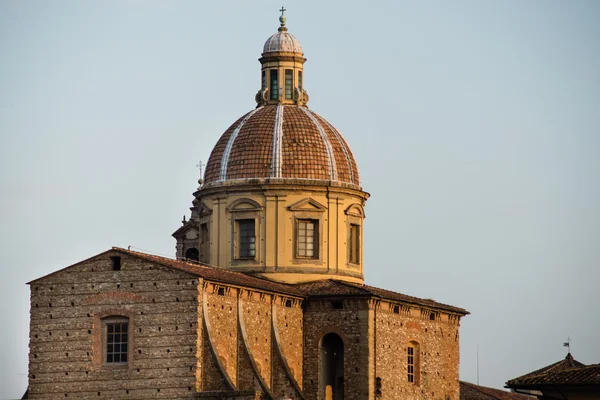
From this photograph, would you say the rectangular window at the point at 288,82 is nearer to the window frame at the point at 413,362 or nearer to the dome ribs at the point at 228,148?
the dome ribs at the point at 228,148

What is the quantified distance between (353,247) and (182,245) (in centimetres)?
873

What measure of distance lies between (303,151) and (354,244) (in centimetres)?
457

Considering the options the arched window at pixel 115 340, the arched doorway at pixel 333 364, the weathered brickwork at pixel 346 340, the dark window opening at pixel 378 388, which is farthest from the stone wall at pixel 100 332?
the dark window opening at pixel 378 388

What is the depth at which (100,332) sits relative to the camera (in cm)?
6316

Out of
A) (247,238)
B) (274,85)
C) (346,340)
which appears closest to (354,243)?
(247,238)

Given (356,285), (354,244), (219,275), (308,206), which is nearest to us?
(219,275)

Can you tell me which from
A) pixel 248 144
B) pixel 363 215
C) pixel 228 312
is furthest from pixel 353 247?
pixel 228 312

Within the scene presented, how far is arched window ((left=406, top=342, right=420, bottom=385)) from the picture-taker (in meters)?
72.8

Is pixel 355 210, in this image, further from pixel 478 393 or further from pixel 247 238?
pixel 478 393

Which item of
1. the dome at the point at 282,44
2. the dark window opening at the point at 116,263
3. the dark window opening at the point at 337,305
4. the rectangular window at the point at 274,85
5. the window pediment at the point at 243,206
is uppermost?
the dome at the point at 282,44

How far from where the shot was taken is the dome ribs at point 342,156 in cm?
7450

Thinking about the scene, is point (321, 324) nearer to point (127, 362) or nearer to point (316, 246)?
point (316, 246)

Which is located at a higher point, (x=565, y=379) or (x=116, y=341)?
(x=116, y=341)

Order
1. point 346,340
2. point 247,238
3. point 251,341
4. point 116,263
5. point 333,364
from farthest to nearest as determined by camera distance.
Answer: point 247,238, point 333,364, point 346,340, point 251,341, point 116,263
